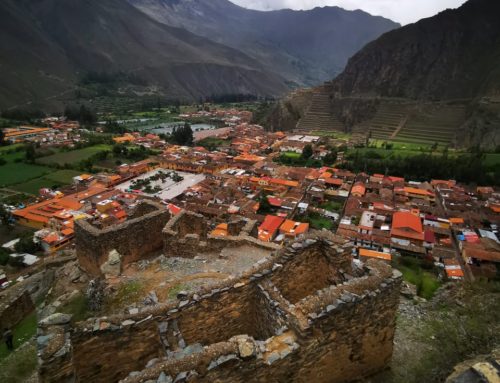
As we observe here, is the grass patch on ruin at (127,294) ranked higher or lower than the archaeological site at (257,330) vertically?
lower

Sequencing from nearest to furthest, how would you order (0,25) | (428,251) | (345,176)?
(428,251) → (345,176) → (0,25)

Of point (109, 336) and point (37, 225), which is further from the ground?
point (109, 336)

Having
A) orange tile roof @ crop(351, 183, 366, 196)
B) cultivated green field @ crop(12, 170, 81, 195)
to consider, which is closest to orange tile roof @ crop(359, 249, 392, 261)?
orange tile roof @ crop(351, 183, 366, 196)

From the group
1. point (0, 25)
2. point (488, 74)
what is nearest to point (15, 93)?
point (0, 25)

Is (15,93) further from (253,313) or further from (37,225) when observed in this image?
(253,313)

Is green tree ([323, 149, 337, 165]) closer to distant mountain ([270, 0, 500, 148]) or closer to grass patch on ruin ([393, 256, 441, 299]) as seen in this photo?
distant mountain ([270, 0, 500, 148])

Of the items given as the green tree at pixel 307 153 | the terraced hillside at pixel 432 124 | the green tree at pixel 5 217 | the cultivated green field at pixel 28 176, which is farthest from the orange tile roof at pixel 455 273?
the terraced hillside at pixel 432 124

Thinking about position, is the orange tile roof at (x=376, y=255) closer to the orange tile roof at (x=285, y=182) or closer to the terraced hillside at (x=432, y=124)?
the orange tile roof at (x=285, y=182)

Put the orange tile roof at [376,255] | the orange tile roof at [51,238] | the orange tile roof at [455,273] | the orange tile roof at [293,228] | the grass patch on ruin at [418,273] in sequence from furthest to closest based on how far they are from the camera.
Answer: the orange tile roof at [293,228] → the orange tile roof at [51,238] → the orange tile roof at [376,255] → the orange tile roof at [455,273] → the grass patch on ruin at [418,273]
